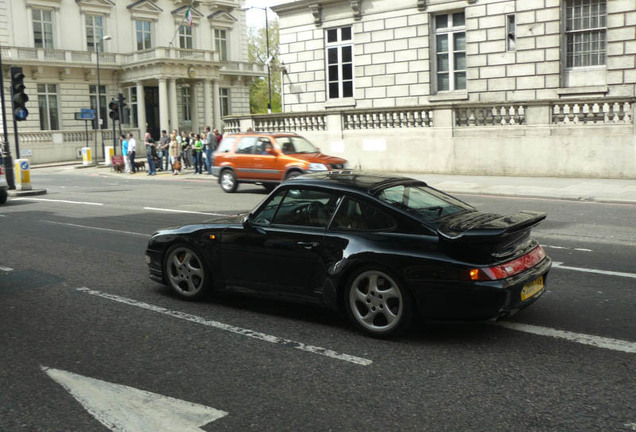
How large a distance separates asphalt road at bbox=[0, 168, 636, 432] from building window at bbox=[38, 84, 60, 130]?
45771 millimetres

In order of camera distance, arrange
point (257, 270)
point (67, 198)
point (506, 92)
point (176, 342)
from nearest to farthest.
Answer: point (176, 342) < point (257, 270) < point (67, 198) < point (506, 92)

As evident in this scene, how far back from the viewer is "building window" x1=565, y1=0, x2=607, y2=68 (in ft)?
69.3

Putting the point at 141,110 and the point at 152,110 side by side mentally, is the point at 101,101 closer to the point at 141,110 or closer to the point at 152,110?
the point at 141,110

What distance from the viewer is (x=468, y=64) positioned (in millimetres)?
23844

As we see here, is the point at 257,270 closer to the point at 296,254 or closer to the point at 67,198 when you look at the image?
the point at 296,254

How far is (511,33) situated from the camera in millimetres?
22703

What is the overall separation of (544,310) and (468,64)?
729 inches

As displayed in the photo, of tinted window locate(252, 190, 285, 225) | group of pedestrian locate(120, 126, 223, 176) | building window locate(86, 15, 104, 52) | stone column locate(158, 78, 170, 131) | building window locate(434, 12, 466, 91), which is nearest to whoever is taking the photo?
tinted window locate(252, 190, 285, 225)

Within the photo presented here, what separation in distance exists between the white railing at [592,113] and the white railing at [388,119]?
175 inches

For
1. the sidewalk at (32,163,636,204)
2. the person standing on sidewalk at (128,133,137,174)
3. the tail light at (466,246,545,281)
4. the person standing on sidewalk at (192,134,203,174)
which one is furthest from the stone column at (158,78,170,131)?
the tail light at (466,246,545,281)

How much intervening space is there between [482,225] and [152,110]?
5516 cm

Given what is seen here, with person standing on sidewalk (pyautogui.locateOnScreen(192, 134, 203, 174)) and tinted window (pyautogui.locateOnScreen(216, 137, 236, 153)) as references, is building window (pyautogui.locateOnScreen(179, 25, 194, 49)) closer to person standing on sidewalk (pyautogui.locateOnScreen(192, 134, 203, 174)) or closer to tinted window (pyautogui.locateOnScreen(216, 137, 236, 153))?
person standing on sidewalk (pyautogui.locateOnScreen(192, 134, 203, 174))

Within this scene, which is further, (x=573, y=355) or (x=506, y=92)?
(x=506, y=92)

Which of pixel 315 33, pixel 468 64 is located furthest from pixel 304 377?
pixel 315 33
